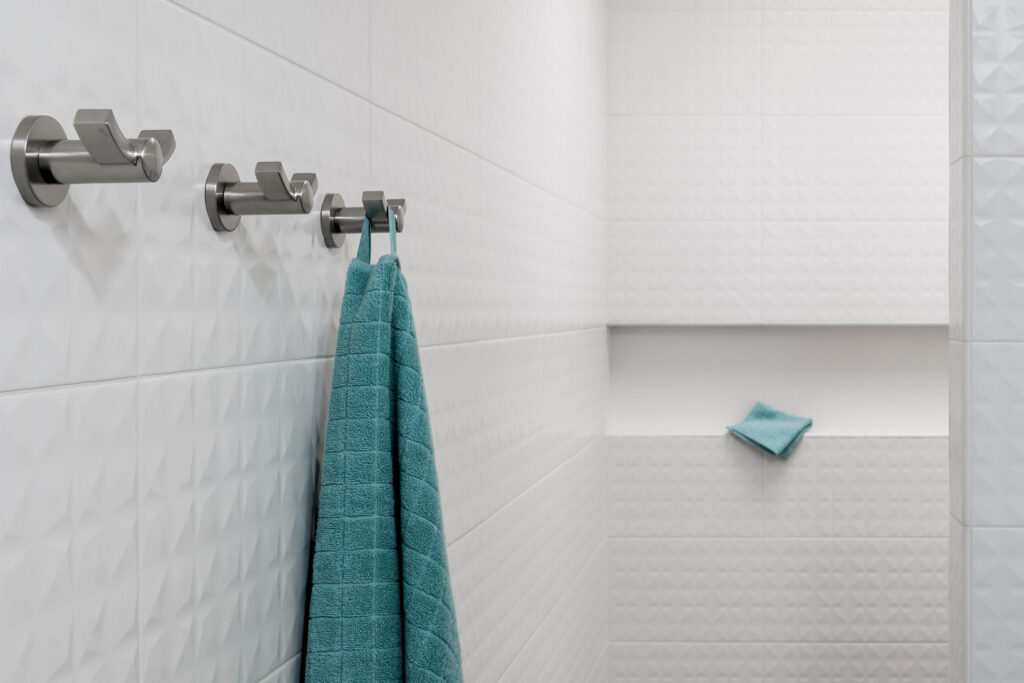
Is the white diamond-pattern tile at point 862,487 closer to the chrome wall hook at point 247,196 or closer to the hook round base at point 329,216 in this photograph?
the hook round base at point 329,216

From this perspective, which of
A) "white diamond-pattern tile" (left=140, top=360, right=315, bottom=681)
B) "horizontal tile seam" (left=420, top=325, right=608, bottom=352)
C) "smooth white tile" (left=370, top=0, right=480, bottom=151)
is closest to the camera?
"white diamond-pattern tile" (left=140, top=360, right=315, bottom=681)

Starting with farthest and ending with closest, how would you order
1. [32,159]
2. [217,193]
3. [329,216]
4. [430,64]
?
1. [430,64]
2. [329,216]
3. [217,193]
4. [32,159]

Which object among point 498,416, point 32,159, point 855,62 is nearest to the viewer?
point 32,159

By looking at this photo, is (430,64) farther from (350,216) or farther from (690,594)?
(690,594)

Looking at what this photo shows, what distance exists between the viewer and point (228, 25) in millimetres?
797

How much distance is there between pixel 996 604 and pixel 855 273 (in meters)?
1.45

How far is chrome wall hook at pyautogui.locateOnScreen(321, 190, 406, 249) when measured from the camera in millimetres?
958

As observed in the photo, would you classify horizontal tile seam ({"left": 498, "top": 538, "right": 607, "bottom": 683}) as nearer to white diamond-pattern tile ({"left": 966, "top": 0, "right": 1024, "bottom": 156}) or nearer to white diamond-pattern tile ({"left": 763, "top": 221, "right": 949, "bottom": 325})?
white diamond-pattern tile ({"left": 763, "top": 221, "right": 949, "bottom": 325})

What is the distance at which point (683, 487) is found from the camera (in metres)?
2.90

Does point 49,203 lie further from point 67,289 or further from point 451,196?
point 451,196

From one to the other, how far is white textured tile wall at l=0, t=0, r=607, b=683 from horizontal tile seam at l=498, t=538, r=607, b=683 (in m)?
0.07

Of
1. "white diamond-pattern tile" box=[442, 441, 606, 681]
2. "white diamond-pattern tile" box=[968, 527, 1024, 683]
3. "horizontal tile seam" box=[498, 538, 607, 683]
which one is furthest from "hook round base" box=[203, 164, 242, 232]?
"white diamond-pattern tile" box=[968, 527, 1024, 683]

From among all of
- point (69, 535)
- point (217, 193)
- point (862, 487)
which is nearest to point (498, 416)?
point (217, 193)

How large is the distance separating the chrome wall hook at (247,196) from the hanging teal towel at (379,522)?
15 centimetres
